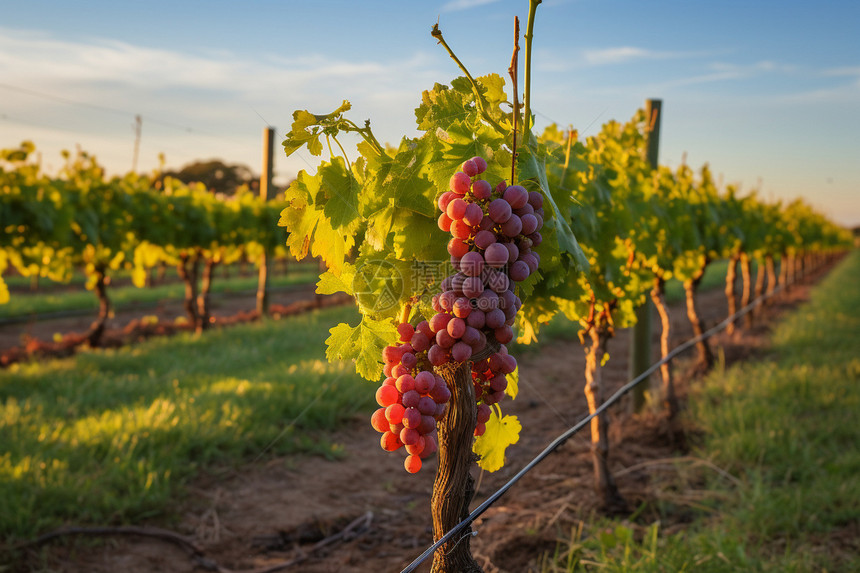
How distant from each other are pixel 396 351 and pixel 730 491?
3466 mm

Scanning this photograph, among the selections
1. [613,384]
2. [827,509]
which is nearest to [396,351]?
[827,509]

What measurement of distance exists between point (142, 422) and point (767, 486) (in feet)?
15.5

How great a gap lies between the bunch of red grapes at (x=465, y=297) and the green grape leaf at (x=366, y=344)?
0.62 feet

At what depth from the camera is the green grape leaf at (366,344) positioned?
182 cm

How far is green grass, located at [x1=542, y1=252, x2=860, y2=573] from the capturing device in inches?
120

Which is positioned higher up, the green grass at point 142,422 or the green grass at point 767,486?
the green grass at point 767,486

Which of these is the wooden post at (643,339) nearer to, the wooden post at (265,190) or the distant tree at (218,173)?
the wooden post at (265,190)

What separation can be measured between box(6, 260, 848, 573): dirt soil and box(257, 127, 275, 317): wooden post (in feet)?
25.0

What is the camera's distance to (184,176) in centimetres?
5950

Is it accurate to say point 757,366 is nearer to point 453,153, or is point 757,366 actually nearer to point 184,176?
point 453,153

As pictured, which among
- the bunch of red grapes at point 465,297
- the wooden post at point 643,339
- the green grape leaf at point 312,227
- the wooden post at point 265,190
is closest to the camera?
the bunch of red grapes at point 465,297

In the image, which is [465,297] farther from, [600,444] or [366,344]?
[600,444]

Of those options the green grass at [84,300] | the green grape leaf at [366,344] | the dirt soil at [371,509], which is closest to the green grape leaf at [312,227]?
the green grape leaf at [366,344]

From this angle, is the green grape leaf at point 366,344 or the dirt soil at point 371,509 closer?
the green grape leaf at point 366,344
